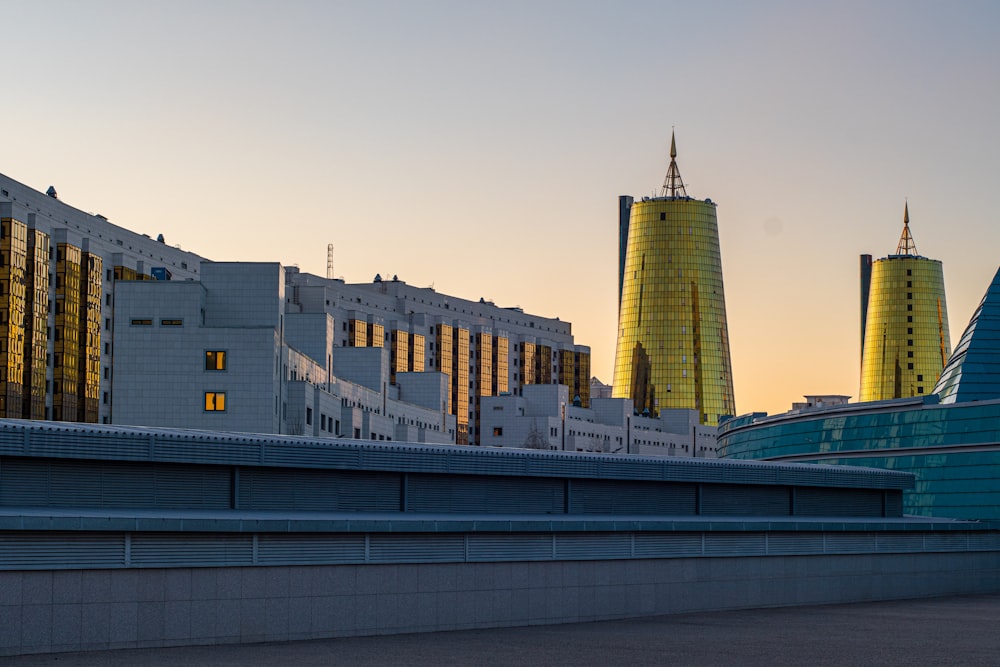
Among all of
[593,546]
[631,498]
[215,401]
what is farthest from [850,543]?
[215,401]

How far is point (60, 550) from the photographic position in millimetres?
41094

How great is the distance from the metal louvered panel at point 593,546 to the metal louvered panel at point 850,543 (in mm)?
13157

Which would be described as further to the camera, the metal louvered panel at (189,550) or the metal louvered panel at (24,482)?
the metal louvered panel at (24,482)

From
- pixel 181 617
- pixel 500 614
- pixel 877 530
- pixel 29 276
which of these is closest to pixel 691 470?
pixel 877 530

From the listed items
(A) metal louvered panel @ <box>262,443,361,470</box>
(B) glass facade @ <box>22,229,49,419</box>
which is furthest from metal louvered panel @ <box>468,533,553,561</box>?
(B) glass facade @ <box>22,229,49,419</box>

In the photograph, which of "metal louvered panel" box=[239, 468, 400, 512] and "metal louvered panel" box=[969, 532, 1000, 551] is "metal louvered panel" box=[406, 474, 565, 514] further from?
"metal louvered panel" box=[969, 532, 1000, 551]

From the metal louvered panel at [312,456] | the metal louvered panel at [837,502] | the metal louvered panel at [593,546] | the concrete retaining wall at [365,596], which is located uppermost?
the metal louvered panel at [312,456]

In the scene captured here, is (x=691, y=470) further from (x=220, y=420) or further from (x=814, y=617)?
(x=220, y=420)

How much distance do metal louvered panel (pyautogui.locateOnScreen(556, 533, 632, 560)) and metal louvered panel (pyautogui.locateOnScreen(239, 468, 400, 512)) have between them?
21.5 feet

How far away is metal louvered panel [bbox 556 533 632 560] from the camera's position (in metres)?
A: 53.1

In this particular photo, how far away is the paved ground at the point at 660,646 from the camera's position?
3947 centimetres

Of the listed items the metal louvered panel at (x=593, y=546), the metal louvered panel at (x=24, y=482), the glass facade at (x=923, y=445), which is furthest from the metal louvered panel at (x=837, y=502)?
the glass facade at (x=923, y=445)

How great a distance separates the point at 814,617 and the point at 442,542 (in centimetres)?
1517

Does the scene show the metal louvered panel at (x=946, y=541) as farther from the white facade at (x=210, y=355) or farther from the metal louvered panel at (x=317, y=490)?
the white facade at (x=210, y=355)
